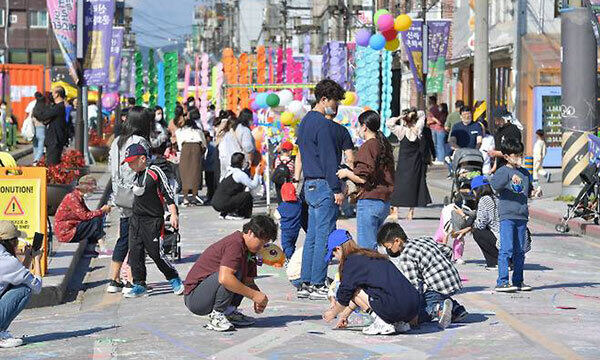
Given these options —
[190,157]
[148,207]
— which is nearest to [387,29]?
[190,157]

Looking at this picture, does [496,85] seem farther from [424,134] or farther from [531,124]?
[424,134]

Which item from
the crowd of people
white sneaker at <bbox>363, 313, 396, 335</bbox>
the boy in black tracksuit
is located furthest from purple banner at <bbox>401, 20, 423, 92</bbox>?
white sneaker at <bbox>363, 313, 396, 335</bbox>

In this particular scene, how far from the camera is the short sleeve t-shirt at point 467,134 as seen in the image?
24781 mm

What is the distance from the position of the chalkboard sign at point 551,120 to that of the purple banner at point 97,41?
12.5m

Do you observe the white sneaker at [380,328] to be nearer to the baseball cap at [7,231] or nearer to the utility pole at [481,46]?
the baseball cap at [7,231]

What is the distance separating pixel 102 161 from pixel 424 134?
A: 58.6 feet

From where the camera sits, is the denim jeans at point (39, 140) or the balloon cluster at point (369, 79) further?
the balloon cluster at point (369, 79)

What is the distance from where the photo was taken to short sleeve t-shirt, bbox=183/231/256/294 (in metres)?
10.6

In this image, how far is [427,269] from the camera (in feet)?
36.6

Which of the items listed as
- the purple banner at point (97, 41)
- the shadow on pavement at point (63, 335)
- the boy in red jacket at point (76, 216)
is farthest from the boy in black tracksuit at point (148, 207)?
the purple banner at point (97, 41)

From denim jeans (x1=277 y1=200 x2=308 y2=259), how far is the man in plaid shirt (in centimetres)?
349

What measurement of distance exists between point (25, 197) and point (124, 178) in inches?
50.2

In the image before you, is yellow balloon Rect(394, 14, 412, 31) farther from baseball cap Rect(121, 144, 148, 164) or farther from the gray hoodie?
the gray hoodie

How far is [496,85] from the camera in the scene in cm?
4575
